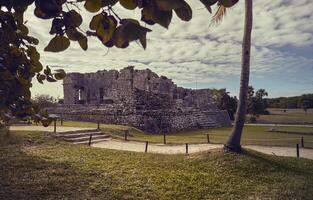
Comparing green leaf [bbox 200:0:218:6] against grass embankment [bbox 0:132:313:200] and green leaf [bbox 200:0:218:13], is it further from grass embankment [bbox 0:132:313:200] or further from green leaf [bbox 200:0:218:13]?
grass embankment [bbox 0:132:313:200]

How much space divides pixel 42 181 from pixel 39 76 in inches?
244

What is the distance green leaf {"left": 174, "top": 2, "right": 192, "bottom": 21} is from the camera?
149cm

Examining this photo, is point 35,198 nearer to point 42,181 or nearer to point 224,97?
point 42,181

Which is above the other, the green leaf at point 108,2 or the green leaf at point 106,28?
the green leaf at point 108,2

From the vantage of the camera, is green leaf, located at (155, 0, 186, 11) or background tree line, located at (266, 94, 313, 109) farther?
background tree line, located at (266, 94, 313, 109)

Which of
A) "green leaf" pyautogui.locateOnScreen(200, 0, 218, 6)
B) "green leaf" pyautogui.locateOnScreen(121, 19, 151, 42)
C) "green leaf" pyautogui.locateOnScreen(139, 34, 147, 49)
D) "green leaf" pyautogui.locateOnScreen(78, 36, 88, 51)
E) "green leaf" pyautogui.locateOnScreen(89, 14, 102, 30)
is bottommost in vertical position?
"green leaf" pyautogui.locateOnScreen(139, 34, 147, 49)

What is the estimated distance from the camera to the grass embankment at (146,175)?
26.9 feet

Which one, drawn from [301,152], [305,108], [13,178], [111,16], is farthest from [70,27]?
[305,108]

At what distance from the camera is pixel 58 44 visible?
1.78m

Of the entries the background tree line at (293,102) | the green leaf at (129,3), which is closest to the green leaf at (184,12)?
the green leaf at (129,3)

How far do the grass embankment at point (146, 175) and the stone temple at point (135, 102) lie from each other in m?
14.7

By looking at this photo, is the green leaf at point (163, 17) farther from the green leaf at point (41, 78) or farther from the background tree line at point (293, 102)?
the background tree line at point (293, 102)

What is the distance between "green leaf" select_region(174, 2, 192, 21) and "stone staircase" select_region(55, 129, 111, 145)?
1591 centimetres

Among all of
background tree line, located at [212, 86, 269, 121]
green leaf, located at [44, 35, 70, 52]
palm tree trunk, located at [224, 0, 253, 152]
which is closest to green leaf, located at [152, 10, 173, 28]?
green leaf, located at [44, 35, 70, 52]
